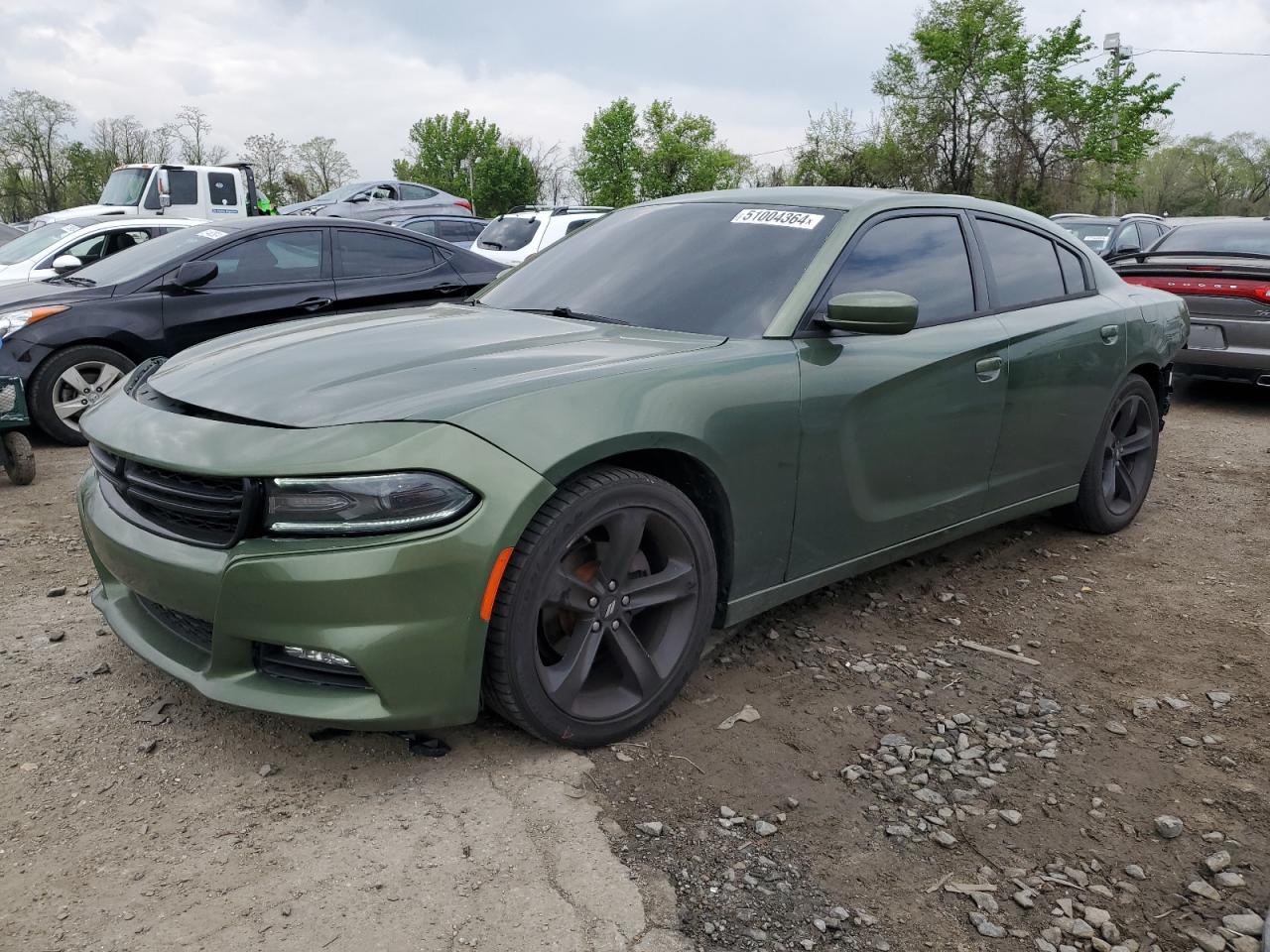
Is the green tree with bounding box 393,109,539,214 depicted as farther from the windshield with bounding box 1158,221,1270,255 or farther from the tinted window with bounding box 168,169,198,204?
the windshield with bounding box 1158,221,1270,255

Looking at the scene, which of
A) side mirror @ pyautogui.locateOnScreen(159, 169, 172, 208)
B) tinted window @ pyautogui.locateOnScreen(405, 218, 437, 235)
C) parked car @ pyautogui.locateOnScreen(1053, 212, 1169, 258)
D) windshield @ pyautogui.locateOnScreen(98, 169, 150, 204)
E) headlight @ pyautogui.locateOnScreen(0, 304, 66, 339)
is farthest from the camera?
tinted window @ pyautogui.locateOnScreen(405, 218, 437, 235)

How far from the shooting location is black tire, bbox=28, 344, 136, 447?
247 inches

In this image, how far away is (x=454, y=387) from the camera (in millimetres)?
2547

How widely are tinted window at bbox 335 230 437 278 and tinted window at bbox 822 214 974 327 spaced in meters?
4.45

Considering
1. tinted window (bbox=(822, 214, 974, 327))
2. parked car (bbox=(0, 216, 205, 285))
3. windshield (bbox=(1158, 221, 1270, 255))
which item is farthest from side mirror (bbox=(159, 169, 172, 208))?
tinted window (bbox=(822, 214, 974, 327))

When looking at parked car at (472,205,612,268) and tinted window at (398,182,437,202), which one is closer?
parked car at (472,205,612,268)

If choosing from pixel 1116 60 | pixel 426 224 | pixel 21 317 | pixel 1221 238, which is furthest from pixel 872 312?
pixel 1116 60

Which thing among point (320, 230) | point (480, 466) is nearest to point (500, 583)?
point (480, 466)

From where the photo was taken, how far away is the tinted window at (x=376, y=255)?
7066mm

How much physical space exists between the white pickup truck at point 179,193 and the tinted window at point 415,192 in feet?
23.9

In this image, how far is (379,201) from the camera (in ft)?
76.8

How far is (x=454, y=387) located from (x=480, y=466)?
0.28 metres

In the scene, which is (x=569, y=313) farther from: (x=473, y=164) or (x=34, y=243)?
(x=473, y=164)

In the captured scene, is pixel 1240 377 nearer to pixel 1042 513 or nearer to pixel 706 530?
pixel 1042 513
